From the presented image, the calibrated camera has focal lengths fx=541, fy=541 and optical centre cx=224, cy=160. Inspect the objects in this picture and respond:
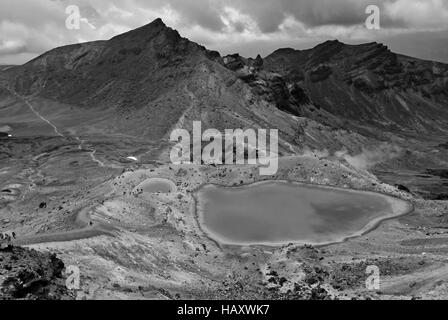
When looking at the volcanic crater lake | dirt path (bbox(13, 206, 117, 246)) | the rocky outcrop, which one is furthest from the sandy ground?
the rocky outcrop

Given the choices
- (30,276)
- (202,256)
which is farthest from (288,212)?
(30,276)

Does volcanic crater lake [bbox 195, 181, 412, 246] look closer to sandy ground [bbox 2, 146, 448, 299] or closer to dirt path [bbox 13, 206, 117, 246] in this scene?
sandy ground [bbox 2, 146, 448, 299]

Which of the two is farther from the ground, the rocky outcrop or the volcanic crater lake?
the volcanic crater lake

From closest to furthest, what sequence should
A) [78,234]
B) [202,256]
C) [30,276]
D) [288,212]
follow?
1. [30,276]
2. [78,234]
3. [202,256]
4. [288,212]

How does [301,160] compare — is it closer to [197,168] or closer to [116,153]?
[197,168]

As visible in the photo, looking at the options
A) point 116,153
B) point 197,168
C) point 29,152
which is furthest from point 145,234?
point 29,152

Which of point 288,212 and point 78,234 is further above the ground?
point 288,212

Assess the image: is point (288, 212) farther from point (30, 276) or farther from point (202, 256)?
point (30, 276)

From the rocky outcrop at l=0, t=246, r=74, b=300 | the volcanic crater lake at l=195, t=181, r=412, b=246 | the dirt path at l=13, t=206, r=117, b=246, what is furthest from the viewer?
the volcanic crater lake at l=195, t=181, r=412, b=246
